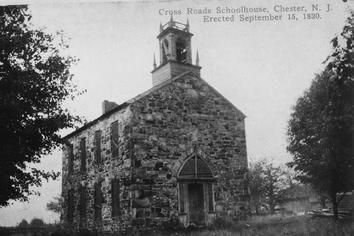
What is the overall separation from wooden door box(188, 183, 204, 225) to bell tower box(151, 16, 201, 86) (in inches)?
195

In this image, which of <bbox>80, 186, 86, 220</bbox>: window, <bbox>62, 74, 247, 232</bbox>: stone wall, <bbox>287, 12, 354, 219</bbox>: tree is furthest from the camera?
<bbox>80, 186, 86, 220</bbox>: window

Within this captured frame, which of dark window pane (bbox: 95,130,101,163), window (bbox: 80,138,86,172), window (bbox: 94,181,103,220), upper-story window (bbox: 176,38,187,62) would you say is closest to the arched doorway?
window (bbox: 94,181,103,220)

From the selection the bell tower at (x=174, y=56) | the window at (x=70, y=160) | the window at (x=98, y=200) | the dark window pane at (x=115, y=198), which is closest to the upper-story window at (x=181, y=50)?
the bell tower at (x=174, y=56)

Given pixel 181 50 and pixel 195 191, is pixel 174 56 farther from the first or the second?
pixel 195 191

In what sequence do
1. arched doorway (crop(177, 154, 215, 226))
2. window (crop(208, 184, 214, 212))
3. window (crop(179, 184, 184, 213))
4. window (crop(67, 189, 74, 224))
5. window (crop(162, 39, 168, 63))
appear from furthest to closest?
window (crop(67, 189, 74, 224))
window (crop(162, 39, 168, 63))
window (crop(208, 184, 214, 212))
arched doorway (crop(177, 154, 215, 226))
window (crop(179, 184, 184, 213))

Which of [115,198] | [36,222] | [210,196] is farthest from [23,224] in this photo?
[210,196]

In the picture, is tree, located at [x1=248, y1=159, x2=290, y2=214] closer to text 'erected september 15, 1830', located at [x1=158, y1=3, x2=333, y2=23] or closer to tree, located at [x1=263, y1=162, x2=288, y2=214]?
tree, located at [x1=263, y1=162, x2=288, y2=214]

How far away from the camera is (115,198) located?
16.4 metres

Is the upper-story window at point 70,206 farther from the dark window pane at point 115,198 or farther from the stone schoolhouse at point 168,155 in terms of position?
the dark window pane at point 115,198

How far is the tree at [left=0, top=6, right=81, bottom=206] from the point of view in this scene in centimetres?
1212

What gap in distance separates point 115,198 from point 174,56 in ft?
22.0

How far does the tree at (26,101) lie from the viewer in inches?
477

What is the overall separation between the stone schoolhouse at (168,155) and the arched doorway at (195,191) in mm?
40

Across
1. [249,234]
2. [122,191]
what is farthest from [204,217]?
[249,234]
